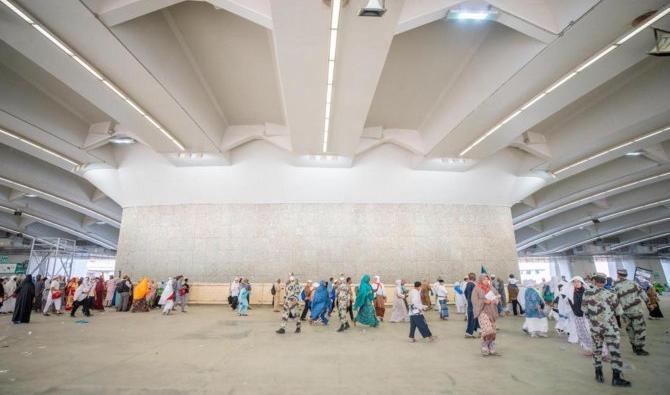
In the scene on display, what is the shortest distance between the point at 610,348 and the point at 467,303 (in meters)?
4.38

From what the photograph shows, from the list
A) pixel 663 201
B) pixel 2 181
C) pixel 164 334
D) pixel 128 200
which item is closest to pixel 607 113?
pixel 663 201

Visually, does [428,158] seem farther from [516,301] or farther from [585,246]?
[585,246]

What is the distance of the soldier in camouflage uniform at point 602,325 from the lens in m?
4.43

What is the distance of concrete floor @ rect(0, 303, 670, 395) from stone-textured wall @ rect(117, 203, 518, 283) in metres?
8.94

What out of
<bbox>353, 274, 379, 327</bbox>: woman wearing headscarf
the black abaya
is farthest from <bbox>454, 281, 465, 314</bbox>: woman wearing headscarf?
the black abaya

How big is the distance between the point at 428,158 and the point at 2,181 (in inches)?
943

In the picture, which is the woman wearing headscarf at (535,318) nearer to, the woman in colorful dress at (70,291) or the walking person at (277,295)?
the walking person at (277,295)

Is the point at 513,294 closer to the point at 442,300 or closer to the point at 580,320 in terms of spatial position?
the point at 442,300

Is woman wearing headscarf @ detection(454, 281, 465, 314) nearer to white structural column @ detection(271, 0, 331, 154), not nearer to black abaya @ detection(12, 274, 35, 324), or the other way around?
white structural column @ detection(271, 0, 331, 154)

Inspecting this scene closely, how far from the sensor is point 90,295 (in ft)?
39.3

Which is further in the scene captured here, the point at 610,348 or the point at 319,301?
the point at 319,301

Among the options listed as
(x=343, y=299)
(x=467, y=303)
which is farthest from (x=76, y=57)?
(x=467, y=303)

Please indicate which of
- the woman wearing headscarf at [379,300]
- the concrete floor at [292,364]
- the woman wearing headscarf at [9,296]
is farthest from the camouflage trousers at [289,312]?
the woman wearing headscarf at [9,296]

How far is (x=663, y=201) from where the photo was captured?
21.6m
